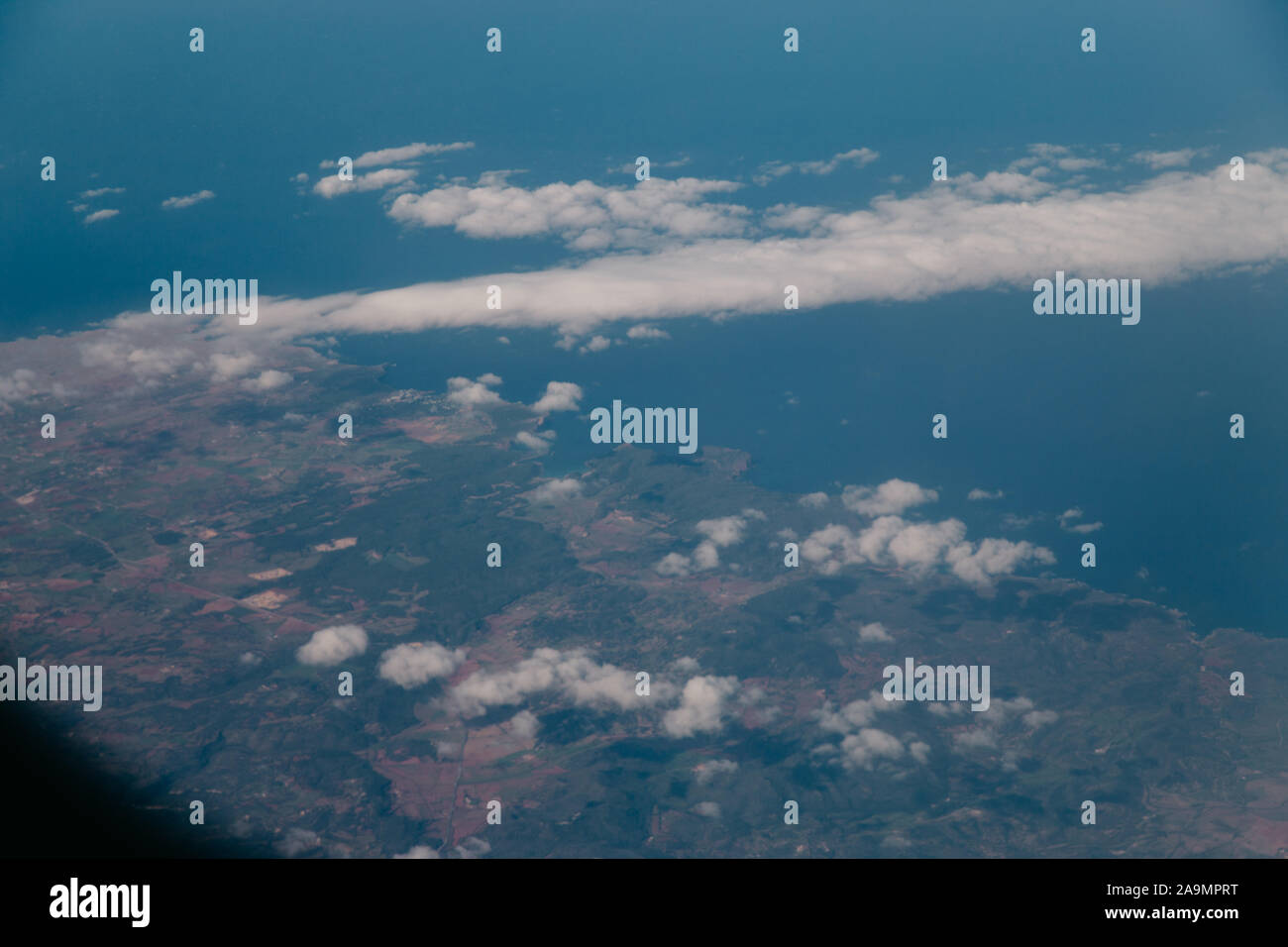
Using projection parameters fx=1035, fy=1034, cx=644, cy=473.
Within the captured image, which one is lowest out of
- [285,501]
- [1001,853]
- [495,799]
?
[1001,853]

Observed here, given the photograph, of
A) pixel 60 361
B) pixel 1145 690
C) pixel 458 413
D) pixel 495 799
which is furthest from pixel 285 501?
pixel 1145 690

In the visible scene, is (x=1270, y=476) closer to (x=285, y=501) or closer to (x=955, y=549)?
(x=955, y=549)

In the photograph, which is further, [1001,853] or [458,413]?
[458,413]

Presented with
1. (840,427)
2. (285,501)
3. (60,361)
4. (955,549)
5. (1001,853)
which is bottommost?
(1001,853)
